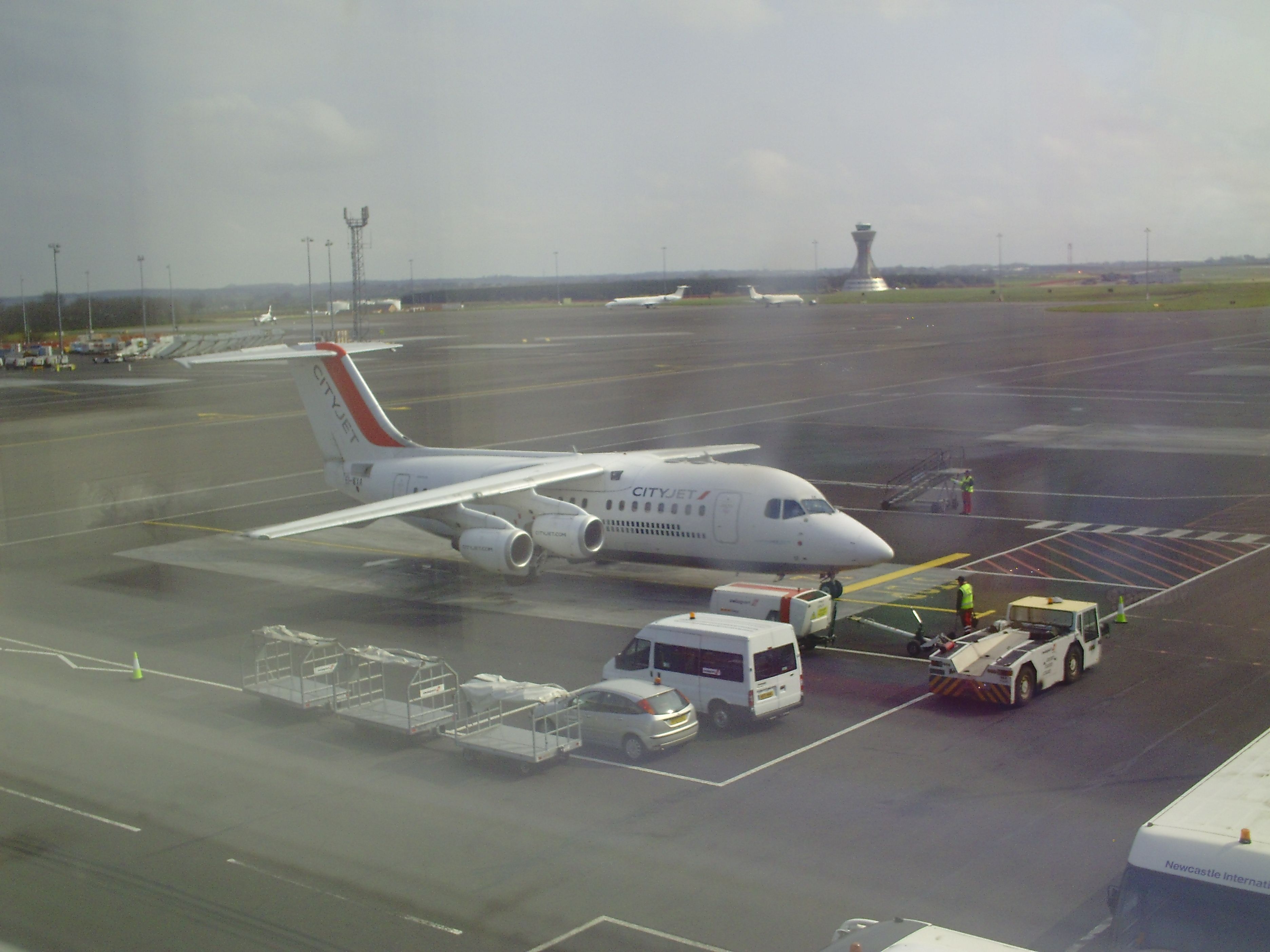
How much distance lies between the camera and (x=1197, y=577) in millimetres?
29734

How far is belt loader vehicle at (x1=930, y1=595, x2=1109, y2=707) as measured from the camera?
68.4 ft

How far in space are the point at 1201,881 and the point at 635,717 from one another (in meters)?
10.0

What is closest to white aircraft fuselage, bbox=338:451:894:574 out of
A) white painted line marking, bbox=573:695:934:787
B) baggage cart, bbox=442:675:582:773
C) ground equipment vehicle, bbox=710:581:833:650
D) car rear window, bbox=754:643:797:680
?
ground equipment vehicle, bbox=710:581:833:650

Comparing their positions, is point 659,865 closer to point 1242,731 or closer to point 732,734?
point 732,734

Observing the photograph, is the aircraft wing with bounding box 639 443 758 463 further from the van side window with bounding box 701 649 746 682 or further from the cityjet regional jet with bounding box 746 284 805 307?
the cityjet regional jet with bounding box 746 284 805 307

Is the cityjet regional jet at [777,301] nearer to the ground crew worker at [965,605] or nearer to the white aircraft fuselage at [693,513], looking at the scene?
the white aircraft fuselage at [693,513]

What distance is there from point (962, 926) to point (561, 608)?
16.6 metres

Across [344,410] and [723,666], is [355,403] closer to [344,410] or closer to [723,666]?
[344,410]

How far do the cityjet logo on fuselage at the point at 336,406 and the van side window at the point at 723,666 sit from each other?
694 inches

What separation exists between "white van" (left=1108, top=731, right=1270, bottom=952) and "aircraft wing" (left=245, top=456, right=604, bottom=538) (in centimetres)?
1794

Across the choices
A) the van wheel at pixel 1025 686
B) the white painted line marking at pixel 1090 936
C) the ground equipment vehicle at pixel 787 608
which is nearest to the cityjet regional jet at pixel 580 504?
the ground equipment vehicle at pixel 787 608

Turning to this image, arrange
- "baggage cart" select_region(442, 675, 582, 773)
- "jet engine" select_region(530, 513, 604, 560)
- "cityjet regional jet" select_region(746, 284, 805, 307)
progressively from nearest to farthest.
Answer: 1. "baggage cart" select_region(442, 675, 582, 773)
2. "jet engine" select_region(530, 513, 604, 560)
3. "cityjet regional jet" select_region(746, 284, 805, 307)

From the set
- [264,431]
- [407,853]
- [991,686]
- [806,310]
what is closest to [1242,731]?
[991,686]

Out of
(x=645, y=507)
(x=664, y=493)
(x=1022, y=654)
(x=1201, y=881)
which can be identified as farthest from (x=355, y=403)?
(x=1201, y=881)
